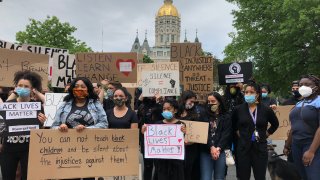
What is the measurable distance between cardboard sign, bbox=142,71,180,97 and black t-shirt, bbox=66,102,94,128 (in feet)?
8.36

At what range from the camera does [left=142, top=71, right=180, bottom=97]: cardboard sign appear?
748 cm

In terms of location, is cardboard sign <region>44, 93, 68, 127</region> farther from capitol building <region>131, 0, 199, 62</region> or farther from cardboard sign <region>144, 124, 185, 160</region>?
capitol building <region>131, 0, 199, 62</region>

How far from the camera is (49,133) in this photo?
477 centimetres

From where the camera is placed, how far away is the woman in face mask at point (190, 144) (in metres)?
5.86

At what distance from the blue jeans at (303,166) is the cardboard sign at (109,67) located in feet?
13.0

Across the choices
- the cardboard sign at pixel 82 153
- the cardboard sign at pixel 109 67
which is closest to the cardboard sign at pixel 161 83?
the cardboard sign at pixel 109 67

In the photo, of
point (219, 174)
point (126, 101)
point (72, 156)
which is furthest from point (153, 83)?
point (72, 156)

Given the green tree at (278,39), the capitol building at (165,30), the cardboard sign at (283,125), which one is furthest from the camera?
the capitol building at (165,30)

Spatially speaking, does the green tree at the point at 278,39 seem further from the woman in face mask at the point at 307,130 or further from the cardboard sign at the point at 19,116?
the cardboard sign at the point at 19,116

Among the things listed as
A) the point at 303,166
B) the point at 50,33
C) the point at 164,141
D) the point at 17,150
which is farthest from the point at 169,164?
the point at 50,33

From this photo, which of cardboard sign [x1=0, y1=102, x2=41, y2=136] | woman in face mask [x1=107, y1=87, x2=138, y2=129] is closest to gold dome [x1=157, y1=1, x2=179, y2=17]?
woman in face mask [x1=107, y1=87, x2=138, y2=129]

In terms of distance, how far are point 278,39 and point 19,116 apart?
907 inches

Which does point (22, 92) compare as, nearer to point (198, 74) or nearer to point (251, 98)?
point (251, 98)

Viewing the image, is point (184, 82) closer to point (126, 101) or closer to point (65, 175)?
point (126, 101)
